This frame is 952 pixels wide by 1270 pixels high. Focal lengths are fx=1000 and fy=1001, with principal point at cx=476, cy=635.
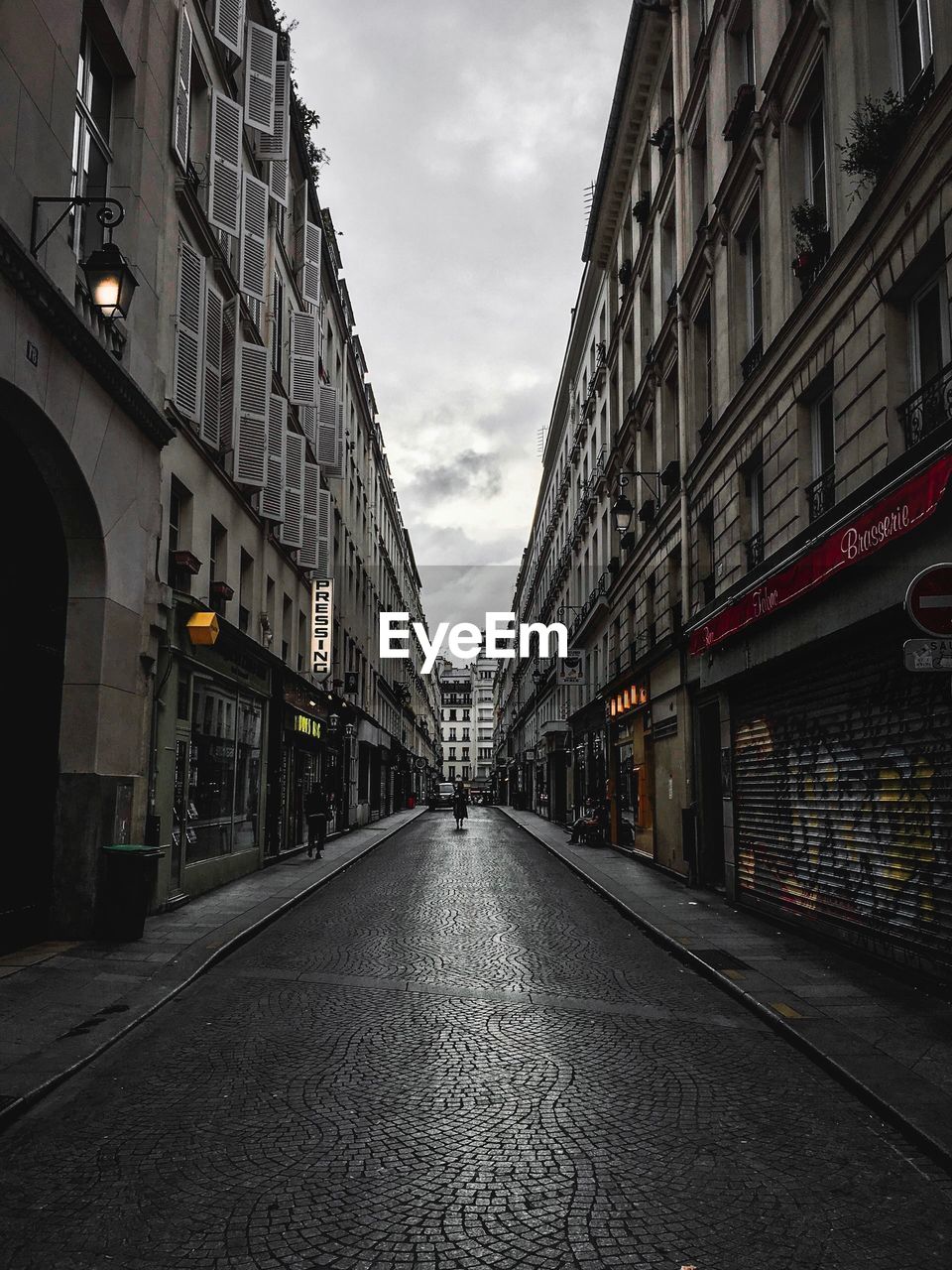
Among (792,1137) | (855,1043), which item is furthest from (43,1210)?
(855,1043)

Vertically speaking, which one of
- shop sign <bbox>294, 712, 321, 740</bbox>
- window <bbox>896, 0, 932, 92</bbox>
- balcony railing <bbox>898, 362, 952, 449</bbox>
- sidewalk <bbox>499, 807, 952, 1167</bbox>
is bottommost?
sidewalk <bbox>499, 807, 952, 1167</bbox>

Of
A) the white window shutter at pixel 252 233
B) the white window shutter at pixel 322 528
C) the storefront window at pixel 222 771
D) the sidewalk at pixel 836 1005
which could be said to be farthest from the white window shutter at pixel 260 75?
the sidewalk at pixel 836 1005

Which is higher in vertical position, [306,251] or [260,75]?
[260,75]

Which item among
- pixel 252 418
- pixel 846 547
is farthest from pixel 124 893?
pixel 252 418

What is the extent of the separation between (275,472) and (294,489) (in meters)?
1.57

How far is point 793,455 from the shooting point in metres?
12.6

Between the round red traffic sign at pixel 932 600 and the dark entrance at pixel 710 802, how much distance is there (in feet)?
34.0

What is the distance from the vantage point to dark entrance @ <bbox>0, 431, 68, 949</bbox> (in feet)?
33.3

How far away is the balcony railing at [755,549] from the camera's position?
14422 mm

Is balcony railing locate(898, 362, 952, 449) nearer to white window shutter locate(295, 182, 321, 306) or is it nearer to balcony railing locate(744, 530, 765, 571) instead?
balcony railing locate(744, 530, 765, 571)

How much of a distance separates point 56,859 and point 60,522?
12.2 feet

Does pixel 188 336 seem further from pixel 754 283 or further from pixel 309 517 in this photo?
pixel 754 283

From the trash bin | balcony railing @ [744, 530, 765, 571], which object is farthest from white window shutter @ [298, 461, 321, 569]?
the trash bin

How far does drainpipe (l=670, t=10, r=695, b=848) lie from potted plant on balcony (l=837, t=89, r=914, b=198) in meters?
8.95
